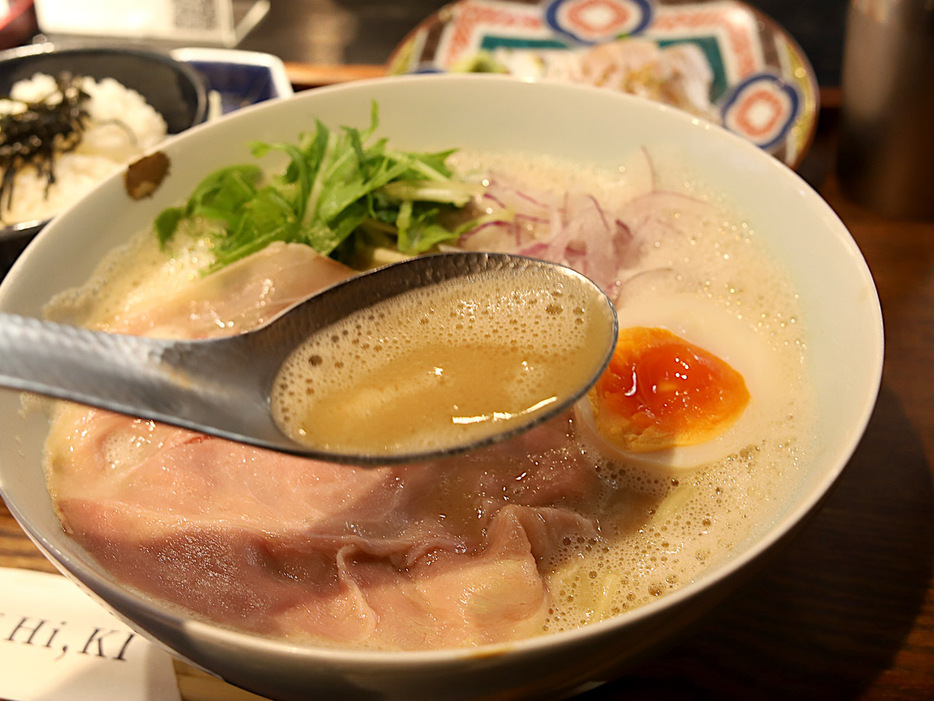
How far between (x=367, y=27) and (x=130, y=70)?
1.10 metres

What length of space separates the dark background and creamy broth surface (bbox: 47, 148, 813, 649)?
6.97 ft

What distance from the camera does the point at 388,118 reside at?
1813 mm

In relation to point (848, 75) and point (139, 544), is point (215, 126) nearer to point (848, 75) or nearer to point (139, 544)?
point (139, 544)

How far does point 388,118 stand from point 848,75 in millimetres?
1275

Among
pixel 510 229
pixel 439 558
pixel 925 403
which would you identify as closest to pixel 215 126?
pixel 510 229

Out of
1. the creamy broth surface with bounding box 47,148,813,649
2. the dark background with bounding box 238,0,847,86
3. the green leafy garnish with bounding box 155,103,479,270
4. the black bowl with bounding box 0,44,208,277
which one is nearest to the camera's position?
the creamy broth surface with bounding box 47,148,813,649

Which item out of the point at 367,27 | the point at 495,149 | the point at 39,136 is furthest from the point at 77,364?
the point at 367,27

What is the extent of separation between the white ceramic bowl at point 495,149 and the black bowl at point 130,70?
2.67 feet

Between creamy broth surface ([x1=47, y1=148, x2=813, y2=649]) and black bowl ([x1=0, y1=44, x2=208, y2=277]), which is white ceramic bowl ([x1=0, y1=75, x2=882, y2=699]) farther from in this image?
black bowl ([x1=0, y1=44, x2=208, y2=277])

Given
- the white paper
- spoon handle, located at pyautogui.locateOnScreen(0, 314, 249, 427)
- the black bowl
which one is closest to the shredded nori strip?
the black bowl

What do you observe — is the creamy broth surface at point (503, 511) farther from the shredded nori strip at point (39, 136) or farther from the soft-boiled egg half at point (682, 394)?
the shredded nori strip at point (39, 136)

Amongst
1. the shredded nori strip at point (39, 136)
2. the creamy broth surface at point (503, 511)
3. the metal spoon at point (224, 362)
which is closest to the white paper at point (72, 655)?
the creamy broth surface at point (503, 511)

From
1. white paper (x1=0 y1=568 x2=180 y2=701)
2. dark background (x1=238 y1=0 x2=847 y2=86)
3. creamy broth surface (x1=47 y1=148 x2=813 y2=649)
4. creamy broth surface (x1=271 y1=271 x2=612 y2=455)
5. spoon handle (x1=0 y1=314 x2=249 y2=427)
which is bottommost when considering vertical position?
white paper (x1=0 y1=568 x2=180 y2=701)

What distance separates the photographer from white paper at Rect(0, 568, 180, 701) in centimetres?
113
